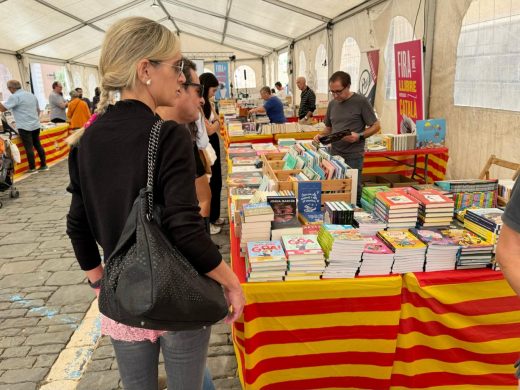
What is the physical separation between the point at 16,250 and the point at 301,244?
396cm

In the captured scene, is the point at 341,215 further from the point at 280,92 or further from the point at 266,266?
the point at 280,92

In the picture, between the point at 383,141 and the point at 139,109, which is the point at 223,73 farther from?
the point at 139,109

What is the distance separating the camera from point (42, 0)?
902cm

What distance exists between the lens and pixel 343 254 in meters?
1.95

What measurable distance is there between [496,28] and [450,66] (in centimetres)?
94

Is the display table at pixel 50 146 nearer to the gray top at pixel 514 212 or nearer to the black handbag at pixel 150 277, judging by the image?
the black handbag at pixel 150 277

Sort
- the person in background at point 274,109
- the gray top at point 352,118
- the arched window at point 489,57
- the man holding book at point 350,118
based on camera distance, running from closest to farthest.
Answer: the arched window at point 489,57, the man holding book at point 350,118, the gray top at point 352,118, the person in background at point 274,109

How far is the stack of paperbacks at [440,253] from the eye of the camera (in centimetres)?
198

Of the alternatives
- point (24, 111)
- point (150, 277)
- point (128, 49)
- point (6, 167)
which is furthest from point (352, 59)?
point (150, 277)

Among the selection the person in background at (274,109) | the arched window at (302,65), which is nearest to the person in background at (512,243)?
the person in background at (274,109)

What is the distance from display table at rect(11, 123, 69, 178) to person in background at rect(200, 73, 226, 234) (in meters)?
5.71

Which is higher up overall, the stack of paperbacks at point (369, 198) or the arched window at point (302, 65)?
the arched window at point (302, 65)

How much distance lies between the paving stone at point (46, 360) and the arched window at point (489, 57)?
487cm

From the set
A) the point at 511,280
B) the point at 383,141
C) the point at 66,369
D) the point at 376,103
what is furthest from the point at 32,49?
the point at 511,280
